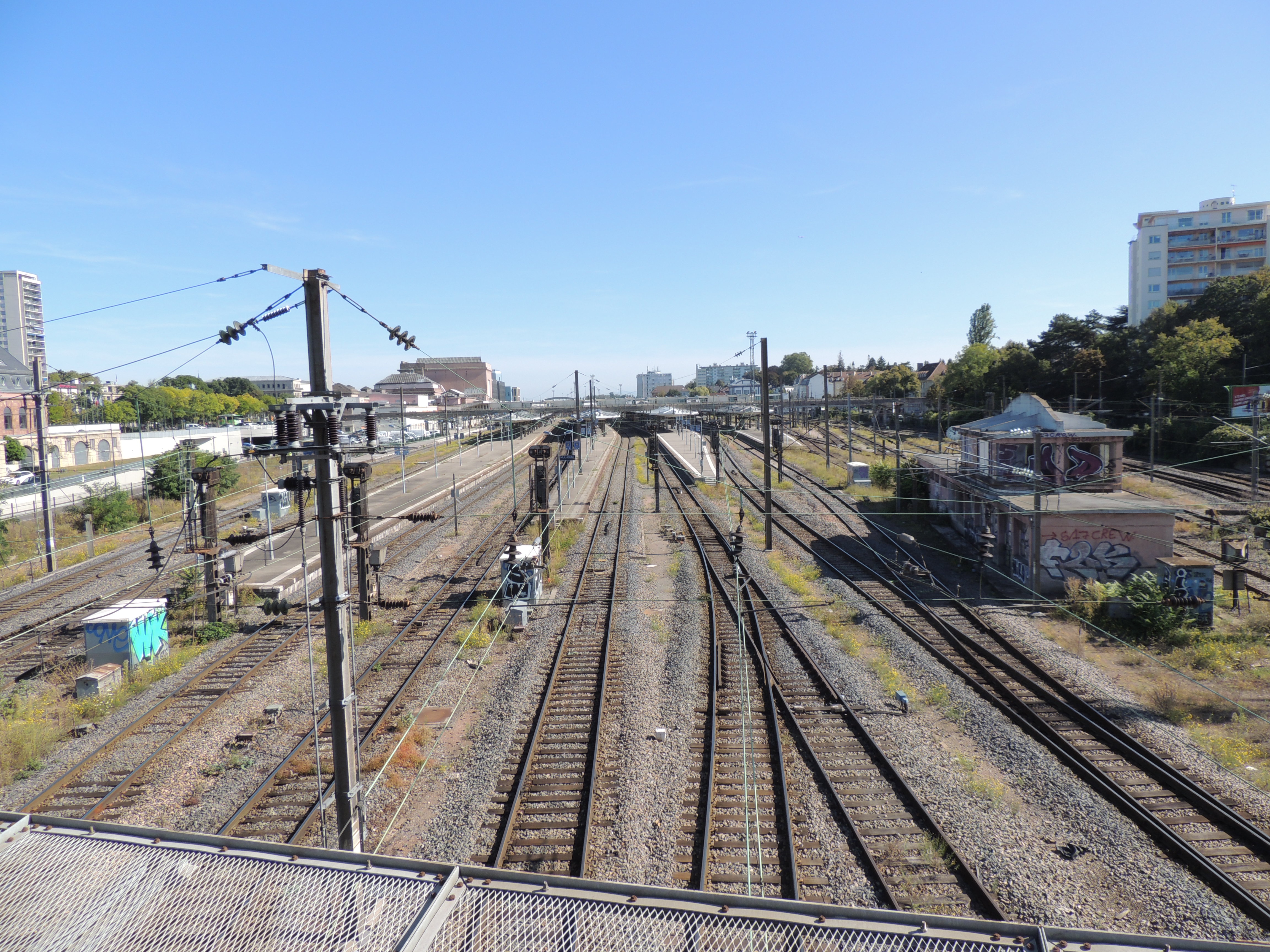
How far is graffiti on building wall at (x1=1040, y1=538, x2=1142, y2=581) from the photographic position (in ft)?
54.9

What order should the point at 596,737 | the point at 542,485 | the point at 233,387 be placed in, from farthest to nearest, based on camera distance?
the point at 233,387 < the point at 542,485 < the point at 596,737

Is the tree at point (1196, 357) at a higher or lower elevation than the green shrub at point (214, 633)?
higher

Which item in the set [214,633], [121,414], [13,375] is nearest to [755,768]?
[214,633]

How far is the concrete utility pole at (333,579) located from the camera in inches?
230

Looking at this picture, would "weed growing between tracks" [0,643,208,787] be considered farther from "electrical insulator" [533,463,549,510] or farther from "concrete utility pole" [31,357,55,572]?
"electrical insulator" [533,463,549,510]

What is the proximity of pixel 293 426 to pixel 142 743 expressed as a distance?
272 inches

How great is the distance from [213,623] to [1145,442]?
1685 inches

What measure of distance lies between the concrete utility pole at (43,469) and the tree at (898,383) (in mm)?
59865

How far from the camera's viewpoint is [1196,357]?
35281 mm

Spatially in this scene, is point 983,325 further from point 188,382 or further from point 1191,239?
point 188,382

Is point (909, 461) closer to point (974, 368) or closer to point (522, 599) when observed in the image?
point (522, 599)

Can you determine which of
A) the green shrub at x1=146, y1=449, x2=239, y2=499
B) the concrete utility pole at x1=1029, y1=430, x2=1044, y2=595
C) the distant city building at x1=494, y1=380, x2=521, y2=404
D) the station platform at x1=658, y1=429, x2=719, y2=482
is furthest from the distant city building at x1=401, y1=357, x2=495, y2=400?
the concrete utility pole at x1=1029, y1=430, x2=1044, y2=595

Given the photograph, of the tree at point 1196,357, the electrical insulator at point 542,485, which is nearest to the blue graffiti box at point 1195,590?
the electrical insulator at point 542,485

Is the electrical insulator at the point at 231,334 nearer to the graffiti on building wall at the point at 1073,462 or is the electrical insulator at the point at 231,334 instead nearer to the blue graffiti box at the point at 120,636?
the blue graffiti box at the point at 120,636
